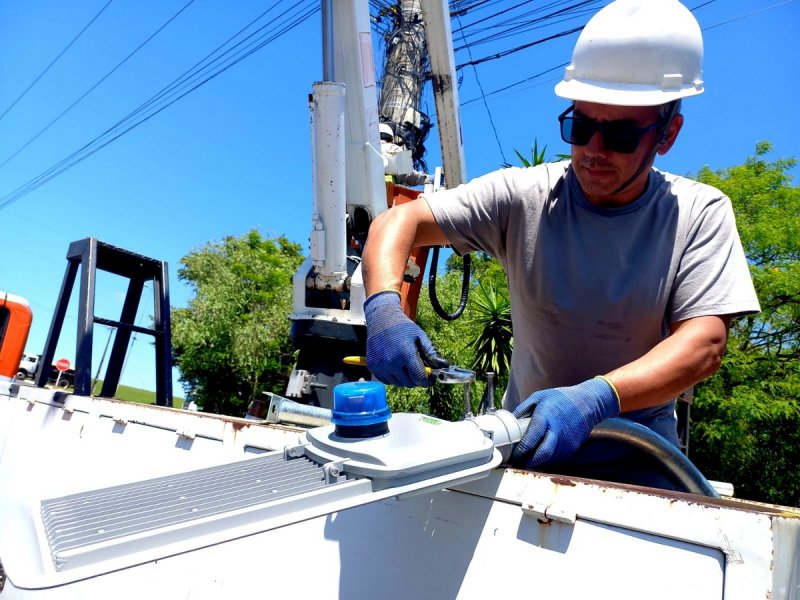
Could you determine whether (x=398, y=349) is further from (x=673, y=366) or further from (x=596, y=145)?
(x=596, y=145)

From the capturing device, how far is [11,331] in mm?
4684

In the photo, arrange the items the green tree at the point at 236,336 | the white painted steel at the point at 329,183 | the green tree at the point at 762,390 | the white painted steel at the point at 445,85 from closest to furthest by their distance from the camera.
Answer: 1. the white painted steel at the point at 329,183
2. the white painted steel at the point at 445,85
3. the green tree at the point at 762,390
4. the green tree at the point at 236,336

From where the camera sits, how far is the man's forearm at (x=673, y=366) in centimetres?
137

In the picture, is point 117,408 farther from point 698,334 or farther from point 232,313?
point 232,313

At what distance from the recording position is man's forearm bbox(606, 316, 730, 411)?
4.50 feet

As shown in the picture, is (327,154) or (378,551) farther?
(327,154)

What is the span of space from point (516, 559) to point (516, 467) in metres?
0.21

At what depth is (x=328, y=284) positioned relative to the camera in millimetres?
4637

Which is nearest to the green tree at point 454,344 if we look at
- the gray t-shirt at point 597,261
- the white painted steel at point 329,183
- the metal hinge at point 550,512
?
the white painted steel at point 329,183

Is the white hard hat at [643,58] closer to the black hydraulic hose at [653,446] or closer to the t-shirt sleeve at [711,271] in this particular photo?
the t-shirt sleeve at [711,271]

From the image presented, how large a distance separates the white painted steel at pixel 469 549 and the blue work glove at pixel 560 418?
0.36ft

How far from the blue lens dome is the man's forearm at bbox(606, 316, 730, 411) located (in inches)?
22.1

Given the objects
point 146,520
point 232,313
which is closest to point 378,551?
point 146,520

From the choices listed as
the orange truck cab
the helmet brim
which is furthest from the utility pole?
the helmet brim
